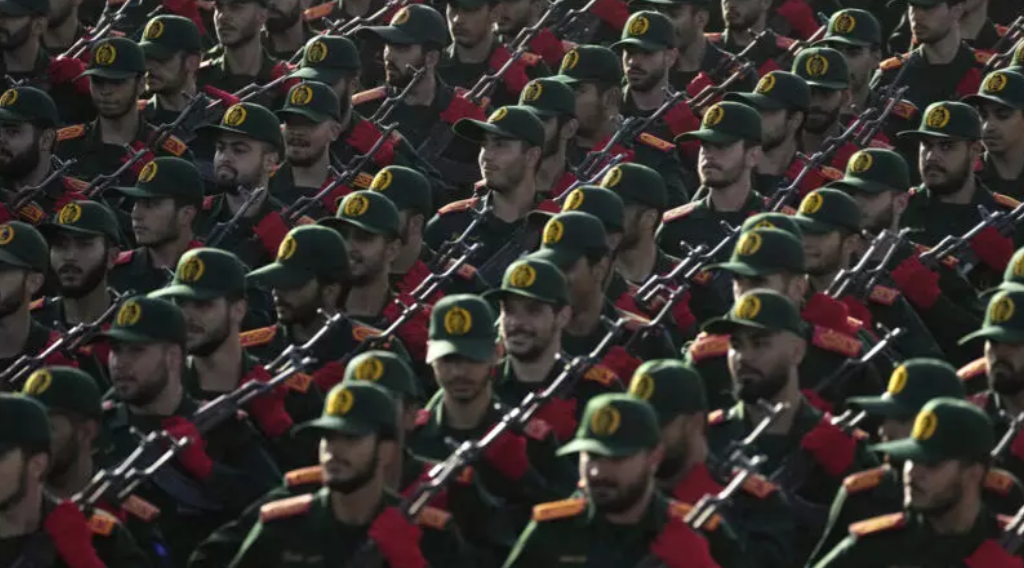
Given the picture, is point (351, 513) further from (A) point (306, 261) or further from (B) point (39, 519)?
(A) point (306, 261)

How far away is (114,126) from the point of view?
34531 mm

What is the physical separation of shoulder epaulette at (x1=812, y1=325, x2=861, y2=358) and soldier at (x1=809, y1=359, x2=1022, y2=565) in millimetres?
1589

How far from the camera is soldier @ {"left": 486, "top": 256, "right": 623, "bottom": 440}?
27.2 m

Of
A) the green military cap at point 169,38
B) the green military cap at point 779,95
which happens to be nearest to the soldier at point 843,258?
the green military cap at point 779,95

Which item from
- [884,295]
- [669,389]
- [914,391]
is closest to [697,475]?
[669,389]

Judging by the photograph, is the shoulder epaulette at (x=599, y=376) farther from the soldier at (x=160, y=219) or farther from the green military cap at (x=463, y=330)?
the soldier at (x=160, y=219)

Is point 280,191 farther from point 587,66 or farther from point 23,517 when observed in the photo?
point 23,517

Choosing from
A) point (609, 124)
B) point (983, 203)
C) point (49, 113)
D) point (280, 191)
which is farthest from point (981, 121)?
point (49, 113)

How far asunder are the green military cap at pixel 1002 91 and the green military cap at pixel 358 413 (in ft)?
Answer: 30.4

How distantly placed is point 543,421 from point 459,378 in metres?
0.64

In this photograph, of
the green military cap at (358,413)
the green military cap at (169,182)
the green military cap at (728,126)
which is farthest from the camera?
the green military cap at (728,126)

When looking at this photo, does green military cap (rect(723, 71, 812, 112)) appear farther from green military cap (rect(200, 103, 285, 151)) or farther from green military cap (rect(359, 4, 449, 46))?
green military cap (rect(200, 103, 285, 151))

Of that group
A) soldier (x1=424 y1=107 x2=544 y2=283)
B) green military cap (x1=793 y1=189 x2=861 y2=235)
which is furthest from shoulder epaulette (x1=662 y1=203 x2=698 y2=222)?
green military cap (x1=793 y1=189 x2=861 y2=235)

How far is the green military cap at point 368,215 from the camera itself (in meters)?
29.9
